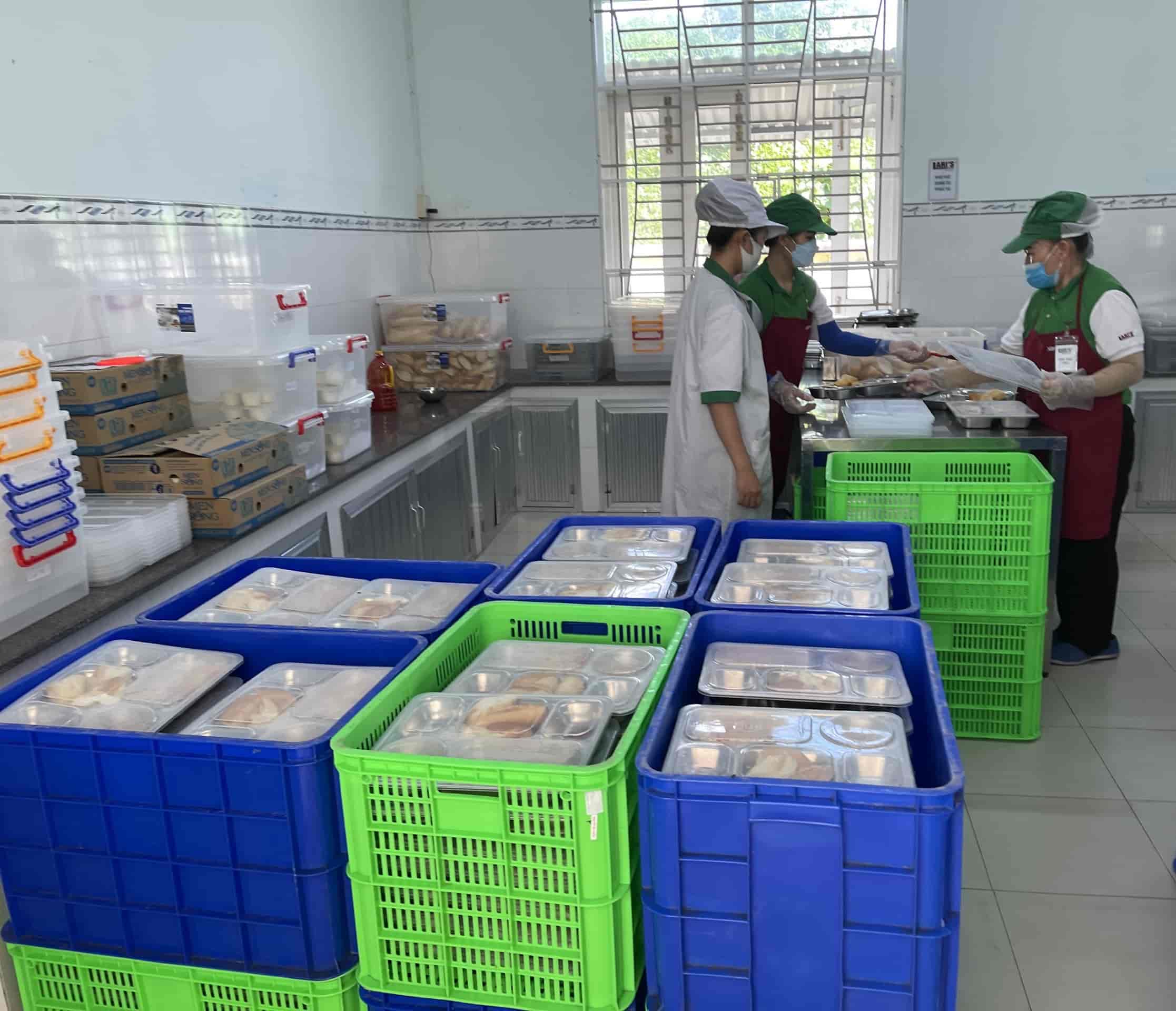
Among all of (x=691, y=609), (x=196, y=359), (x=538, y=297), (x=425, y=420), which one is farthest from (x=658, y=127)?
(x=691, y=609)

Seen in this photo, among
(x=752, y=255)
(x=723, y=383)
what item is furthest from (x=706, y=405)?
(x=752, y=255)

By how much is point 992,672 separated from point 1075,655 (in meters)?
0.73

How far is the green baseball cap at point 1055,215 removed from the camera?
10.0ft

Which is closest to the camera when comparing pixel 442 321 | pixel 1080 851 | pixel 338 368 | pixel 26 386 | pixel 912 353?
pixel 26 386

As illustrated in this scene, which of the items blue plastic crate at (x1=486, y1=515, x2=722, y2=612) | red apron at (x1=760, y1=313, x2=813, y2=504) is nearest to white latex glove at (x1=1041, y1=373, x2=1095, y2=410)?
red apron at (x1=760, y1=313, x2=813, y2=504)

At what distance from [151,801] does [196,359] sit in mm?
1955

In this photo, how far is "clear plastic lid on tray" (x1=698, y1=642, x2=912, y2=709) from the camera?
57.6 inches

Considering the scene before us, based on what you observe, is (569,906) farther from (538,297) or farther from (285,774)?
(538,297)

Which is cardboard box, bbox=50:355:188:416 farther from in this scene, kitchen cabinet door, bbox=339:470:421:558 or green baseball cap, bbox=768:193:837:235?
green baseball cap, bbox=768:193:837:235

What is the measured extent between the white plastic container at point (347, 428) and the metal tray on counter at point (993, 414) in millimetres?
1963

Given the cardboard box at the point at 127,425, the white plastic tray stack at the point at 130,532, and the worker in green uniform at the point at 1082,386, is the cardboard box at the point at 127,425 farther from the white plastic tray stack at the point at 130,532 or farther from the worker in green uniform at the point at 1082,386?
the worker in green uniform at the point at 1082,386

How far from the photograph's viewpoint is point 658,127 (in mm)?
5492

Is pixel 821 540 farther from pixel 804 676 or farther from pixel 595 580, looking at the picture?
pixel 804 676

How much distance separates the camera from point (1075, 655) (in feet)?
A: 11.1
